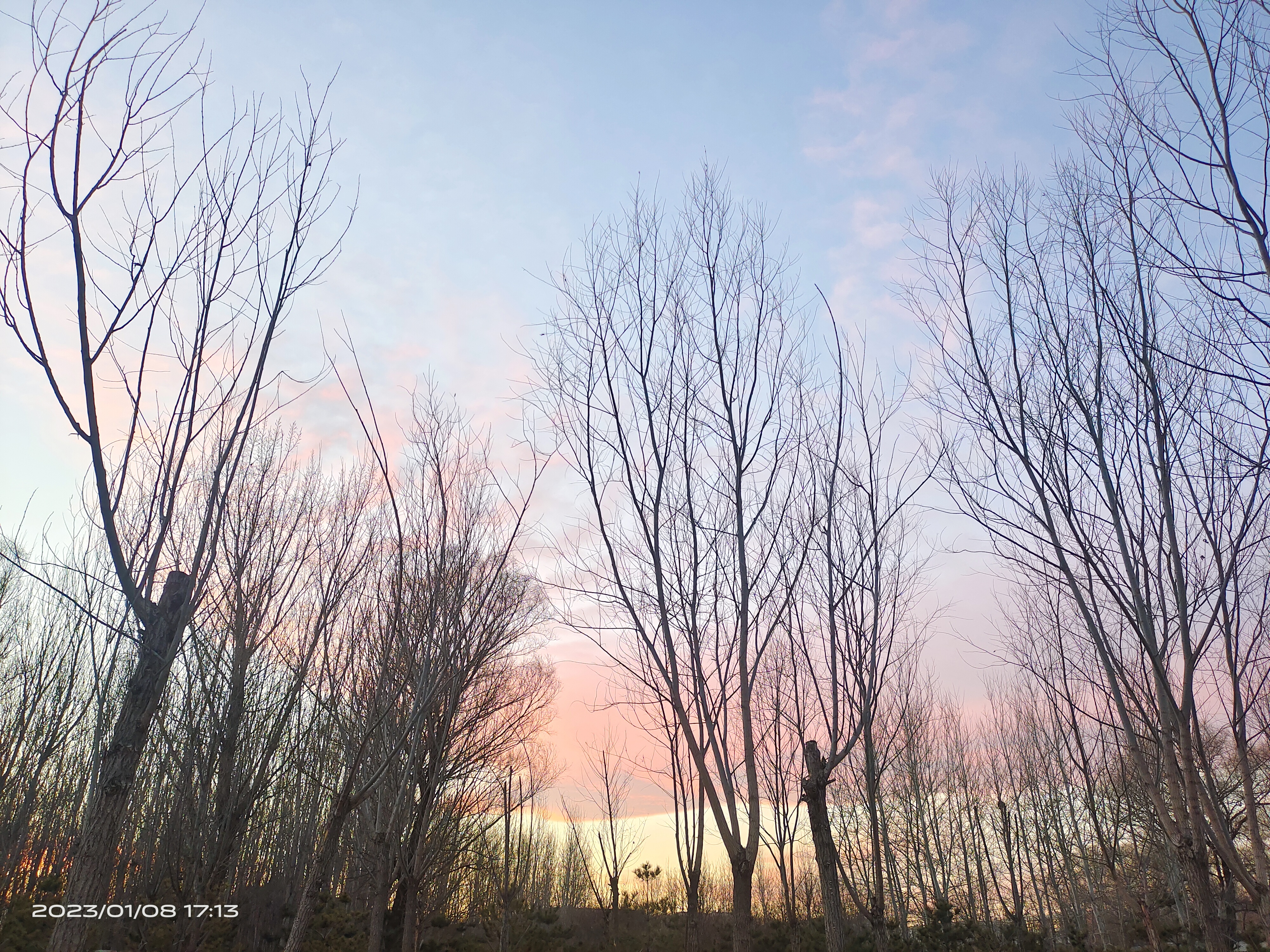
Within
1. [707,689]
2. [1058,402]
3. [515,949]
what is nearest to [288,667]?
[707,689]

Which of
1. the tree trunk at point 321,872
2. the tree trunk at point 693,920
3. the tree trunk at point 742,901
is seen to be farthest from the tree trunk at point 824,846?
the tree trunk at point 693,920

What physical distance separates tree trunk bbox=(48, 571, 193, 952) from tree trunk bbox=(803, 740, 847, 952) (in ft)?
15.8

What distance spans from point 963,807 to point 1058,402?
2033cm

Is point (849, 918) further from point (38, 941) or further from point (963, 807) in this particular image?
point (38, 941)

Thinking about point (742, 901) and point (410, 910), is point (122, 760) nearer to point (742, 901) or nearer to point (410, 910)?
point (742, 901)

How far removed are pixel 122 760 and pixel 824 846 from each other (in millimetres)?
5136

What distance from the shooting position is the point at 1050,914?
731 inches

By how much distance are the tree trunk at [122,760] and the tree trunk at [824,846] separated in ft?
15.8

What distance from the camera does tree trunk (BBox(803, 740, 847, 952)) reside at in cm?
573

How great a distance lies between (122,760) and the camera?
2.88 m

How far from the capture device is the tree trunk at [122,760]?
2654 millimetres
